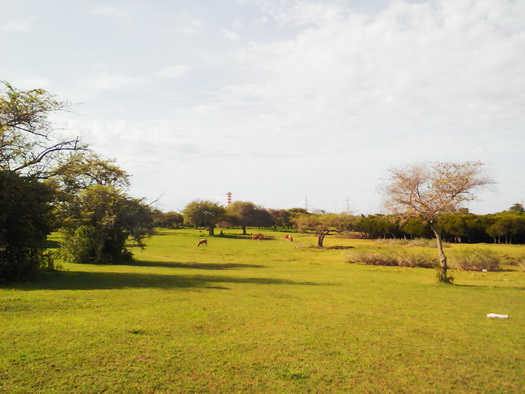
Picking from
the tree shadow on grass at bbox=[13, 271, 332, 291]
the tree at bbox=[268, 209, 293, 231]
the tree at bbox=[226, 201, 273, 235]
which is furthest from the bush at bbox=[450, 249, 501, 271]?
the tree at bbox=[268, 209, 293, 231]

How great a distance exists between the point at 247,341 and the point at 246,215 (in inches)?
3237

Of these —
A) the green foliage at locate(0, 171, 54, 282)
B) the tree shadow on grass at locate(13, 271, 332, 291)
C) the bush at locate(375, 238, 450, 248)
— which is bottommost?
the tree shadow on grass at locate(13, 271, 332, 291)

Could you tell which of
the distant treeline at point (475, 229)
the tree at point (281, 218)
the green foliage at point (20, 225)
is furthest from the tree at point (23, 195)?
the tree at point (281, 218)

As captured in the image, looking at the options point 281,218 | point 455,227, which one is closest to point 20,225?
point 455,227

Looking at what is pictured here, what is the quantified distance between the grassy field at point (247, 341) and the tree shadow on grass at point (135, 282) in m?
0.30

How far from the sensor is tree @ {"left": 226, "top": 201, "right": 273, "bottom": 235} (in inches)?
3378

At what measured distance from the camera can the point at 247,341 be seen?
812 cm

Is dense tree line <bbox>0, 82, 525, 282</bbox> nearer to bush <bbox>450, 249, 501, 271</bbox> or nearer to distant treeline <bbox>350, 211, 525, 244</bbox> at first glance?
bush <bbox>450, 249, 501, 271</bbox>

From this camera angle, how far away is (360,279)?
2166 centimetres

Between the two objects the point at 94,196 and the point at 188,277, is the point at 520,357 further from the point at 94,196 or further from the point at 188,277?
the point at 94,196

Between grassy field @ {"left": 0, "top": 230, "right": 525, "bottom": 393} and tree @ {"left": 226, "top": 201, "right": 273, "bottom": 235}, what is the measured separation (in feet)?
225

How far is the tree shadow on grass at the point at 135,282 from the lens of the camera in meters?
14.8

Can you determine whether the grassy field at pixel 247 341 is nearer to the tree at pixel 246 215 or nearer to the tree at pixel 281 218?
the tree at pixel 246 215

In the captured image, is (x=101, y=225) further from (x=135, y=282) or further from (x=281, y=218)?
(x=281, y=218)
